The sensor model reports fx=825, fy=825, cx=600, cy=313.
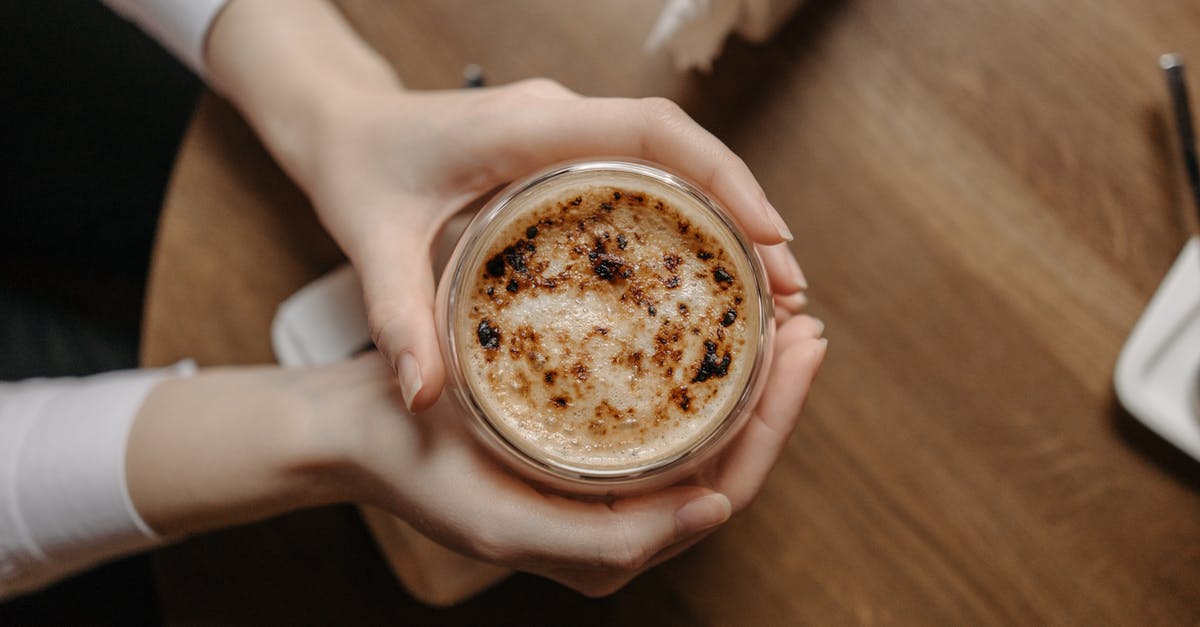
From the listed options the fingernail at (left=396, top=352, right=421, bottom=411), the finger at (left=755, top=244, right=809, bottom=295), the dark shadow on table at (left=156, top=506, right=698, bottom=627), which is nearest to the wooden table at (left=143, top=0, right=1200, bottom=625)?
the dark shadow on table at (left=156, top=506, right=698, bottom=627)

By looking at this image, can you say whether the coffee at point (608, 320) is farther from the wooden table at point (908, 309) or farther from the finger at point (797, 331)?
the wooden table at point (908, 309)

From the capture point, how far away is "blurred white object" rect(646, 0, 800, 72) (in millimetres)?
656

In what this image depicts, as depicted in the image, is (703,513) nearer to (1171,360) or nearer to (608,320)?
(608,320)

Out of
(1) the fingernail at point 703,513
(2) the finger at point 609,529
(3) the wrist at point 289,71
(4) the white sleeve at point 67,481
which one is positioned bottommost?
(4) the white sleeve at point 67,481

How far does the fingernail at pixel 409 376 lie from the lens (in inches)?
19.1

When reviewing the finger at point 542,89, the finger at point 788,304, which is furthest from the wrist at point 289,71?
the finger at point 788,304

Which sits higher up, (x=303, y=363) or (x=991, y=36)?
(x=991, y=36)

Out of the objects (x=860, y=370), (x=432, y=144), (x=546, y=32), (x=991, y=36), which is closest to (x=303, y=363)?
(x=432, y=144)

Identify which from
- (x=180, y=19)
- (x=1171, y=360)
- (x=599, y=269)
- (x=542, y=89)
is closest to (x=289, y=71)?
(x=180, y=19)

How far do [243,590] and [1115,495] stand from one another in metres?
0.74

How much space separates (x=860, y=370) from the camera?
690mm

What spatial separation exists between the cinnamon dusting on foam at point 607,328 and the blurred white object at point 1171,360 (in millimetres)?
359

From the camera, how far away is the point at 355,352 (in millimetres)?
688

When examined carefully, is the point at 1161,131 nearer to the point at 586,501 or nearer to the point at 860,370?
the point at 860,370
